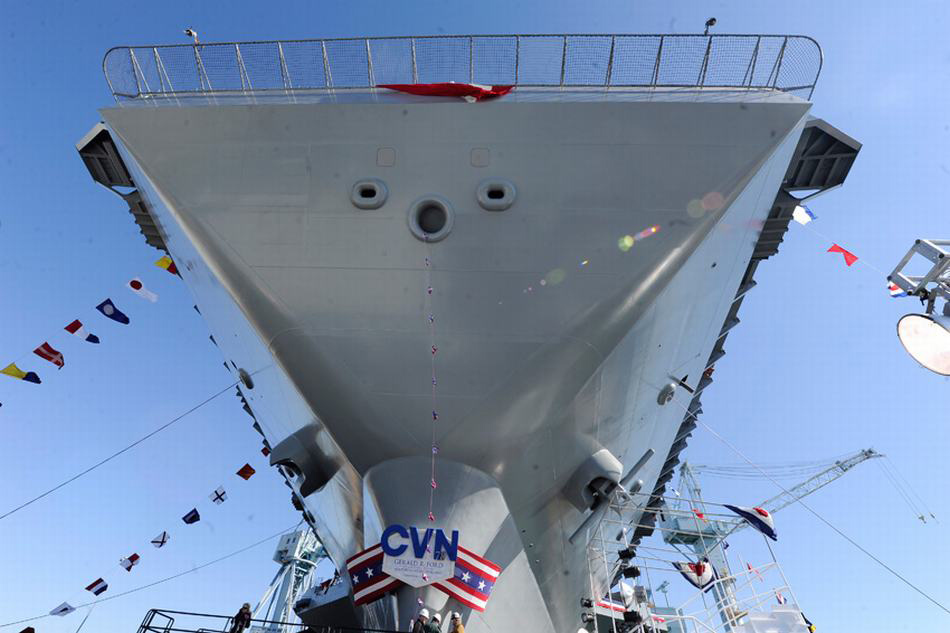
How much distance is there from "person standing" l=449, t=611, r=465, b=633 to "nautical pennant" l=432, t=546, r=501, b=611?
235 mm

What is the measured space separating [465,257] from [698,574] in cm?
839

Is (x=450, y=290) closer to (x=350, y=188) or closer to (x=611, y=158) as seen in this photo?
(x=350, y=188)

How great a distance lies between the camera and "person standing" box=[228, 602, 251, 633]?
6.99 meters

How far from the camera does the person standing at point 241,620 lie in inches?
275

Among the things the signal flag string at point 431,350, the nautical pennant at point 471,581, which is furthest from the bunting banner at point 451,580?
the signal flag string at point 431,350

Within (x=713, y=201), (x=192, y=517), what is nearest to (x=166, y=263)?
(x=192, y=517)

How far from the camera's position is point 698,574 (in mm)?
10617

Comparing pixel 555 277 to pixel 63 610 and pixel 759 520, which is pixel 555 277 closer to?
pixel 759 520

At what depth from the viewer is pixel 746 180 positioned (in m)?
6.98

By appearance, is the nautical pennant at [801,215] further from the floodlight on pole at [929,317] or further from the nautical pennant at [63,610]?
the nautical pennant at [63,610]

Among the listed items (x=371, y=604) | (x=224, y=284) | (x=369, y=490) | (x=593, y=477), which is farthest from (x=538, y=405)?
(x=224, y=284)

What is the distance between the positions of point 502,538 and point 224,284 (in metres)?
4.98

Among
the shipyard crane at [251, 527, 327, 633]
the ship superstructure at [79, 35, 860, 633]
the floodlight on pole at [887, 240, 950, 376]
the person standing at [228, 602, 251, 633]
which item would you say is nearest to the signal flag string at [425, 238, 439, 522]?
the ship superstructure at [79, 35, 860, 633]

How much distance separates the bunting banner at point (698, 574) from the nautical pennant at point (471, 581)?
5.76m
